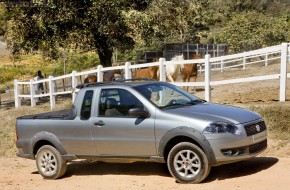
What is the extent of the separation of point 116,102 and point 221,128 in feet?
6.80

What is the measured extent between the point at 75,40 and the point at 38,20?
192 cm

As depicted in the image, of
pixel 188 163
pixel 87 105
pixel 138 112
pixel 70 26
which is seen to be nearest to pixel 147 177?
pixel 188 163

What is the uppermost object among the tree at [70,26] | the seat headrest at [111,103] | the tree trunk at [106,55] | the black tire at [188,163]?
the tree at [70,26]

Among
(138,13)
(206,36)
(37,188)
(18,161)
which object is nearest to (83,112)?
(37,188)

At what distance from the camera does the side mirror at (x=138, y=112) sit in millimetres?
8148

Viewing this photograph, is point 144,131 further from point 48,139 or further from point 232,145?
point 48,139

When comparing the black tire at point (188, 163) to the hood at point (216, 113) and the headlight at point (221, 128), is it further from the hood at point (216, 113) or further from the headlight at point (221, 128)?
the hood at point (216, 113)

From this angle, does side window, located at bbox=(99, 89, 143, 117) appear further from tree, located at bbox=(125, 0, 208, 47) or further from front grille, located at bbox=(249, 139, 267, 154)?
tree, located at bbox=(125, 0, 208, 47)

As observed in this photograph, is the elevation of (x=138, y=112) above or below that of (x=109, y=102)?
below

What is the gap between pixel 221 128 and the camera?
25.0ft

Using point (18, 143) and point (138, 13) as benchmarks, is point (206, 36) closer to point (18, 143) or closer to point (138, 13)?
point (138, 13)

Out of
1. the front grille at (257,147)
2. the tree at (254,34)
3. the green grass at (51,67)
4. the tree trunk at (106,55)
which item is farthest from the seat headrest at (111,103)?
the tree at (254,34)

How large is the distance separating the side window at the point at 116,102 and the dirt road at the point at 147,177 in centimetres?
119

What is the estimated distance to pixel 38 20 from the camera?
23000 mm
